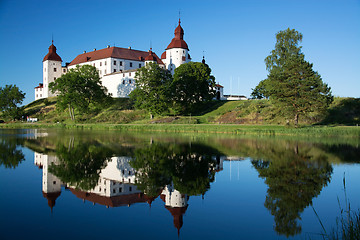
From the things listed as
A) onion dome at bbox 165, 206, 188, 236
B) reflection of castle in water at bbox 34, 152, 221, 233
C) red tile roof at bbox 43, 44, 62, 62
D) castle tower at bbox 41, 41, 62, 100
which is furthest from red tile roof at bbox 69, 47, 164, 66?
→ onion dome at bbox 165, 206, 188, 236

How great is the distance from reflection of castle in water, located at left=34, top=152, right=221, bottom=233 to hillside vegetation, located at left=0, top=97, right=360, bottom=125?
28685 millimetres

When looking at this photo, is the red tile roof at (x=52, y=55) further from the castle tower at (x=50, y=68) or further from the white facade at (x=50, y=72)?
the white facade at (x=50, y=72)

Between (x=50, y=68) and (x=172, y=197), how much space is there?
317 ft

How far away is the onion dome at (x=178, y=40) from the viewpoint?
7519cm

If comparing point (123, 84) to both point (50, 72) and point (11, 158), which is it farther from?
point (11, 158)

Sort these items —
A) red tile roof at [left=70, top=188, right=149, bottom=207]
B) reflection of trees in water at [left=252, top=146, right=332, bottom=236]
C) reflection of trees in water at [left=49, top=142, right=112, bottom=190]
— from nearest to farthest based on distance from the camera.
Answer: reflection of trees in water at [left=252, top=146, right=332, bottom=236] < red tile roof at [left=70, top=188, right=149, bottom=207] < reflection of trees in water at [left=49, top=142, right=112, bottom=190]

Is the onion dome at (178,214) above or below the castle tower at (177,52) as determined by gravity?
below

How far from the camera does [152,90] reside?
56625mm

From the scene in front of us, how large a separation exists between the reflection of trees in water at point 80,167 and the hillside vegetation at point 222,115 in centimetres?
2599

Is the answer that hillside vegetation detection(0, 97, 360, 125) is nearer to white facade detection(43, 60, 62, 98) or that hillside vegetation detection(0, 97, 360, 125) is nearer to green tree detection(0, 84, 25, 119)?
green tree detection(0, 84, 25, 119)

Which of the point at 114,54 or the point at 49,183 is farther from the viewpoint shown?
the point at 114,54

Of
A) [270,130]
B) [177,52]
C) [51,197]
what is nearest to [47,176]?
[51,197]

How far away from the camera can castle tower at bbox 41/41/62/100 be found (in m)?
95.2

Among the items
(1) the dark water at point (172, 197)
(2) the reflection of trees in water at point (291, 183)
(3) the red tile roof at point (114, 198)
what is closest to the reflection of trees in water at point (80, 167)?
(1) the dark water at point (172, 197)
